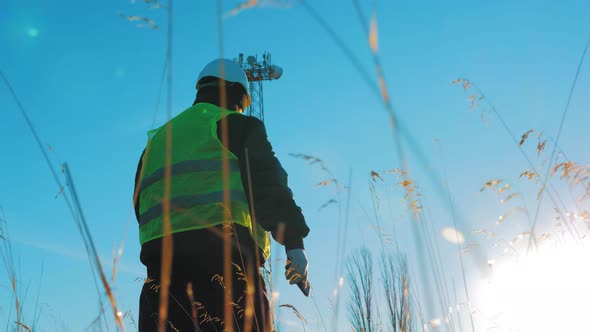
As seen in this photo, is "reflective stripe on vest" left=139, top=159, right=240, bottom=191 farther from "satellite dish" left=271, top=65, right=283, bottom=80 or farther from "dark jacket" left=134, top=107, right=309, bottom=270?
"satellite dish" left=271, top=65, right=283, bottom=80

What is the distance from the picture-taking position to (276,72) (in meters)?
15.1

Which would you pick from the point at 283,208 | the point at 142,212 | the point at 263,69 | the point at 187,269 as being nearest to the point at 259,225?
the point at 283,208

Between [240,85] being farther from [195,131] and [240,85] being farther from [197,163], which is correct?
[197,163]

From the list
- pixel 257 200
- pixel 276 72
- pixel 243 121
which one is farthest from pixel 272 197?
pixel 276 72

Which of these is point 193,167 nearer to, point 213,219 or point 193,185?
point 193,185

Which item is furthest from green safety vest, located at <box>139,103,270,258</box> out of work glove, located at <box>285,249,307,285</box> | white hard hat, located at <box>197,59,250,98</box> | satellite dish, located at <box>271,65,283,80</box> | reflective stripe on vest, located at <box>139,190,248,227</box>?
satellite dish, located at <box>271,65,283,80</box>

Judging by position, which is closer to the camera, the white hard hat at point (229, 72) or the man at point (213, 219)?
the man at point (213, 219)

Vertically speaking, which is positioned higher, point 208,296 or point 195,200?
point 195,200

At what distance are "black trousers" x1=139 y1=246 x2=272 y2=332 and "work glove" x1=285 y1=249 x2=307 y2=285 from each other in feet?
0.46

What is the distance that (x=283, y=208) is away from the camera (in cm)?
238

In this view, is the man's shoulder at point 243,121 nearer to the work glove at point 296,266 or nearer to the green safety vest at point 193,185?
the green safety vest at point 193,185

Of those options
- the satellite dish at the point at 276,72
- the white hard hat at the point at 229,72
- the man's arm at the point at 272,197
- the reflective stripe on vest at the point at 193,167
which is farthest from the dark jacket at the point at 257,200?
the satellite dish at the point at 276,72

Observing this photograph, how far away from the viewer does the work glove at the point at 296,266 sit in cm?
232

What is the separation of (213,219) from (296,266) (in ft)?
1.38
